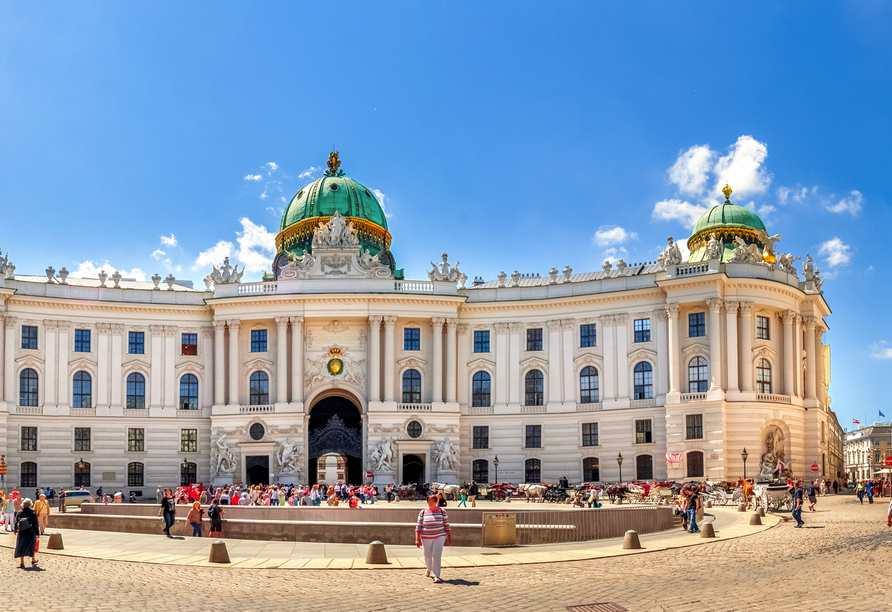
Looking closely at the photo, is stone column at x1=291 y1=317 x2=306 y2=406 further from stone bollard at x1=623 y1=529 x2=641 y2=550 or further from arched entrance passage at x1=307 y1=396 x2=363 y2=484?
stone bollard at x1=623 y1=529 x2=641 y2=550

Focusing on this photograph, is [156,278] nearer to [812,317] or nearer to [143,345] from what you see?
[143,345]

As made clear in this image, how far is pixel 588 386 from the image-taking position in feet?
232

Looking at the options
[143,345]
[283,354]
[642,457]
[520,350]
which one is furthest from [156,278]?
[642,457]

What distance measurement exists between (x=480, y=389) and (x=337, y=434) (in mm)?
11197

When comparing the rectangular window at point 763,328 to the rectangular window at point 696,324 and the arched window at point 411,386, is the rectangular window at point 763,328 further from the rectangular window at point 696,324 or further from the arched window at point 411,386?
the arched window at point 411,386

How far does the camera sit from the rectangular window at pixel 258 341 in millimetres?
72125

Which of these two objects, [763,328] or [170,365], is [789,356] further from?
[170,365]

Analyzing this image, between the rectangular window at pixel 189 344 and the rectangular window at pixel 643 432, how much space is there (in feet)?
109

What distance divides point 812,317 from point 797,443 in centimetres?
986

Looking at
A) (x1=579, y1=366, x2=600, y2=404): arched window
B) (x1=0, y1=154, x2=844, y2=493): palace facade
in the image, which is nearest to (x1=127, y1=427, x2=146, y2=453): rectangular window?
(x1=0, y1=154, x2=844, y2=493): palace facade

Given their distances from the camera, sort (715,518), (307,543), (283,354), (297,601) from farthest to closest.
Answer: (283,354), (715,518), (307,543), (297,601)

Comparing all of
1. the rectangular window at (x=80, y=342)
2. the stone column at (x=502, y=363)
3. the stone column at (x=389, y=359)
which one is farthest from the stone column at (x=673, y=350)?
the rectangular window at (x=80, y=342)

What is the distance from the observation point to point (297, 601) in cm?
1927

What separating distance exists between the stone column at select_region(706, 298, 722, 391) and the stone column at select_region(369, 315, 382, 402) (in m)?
23.4
